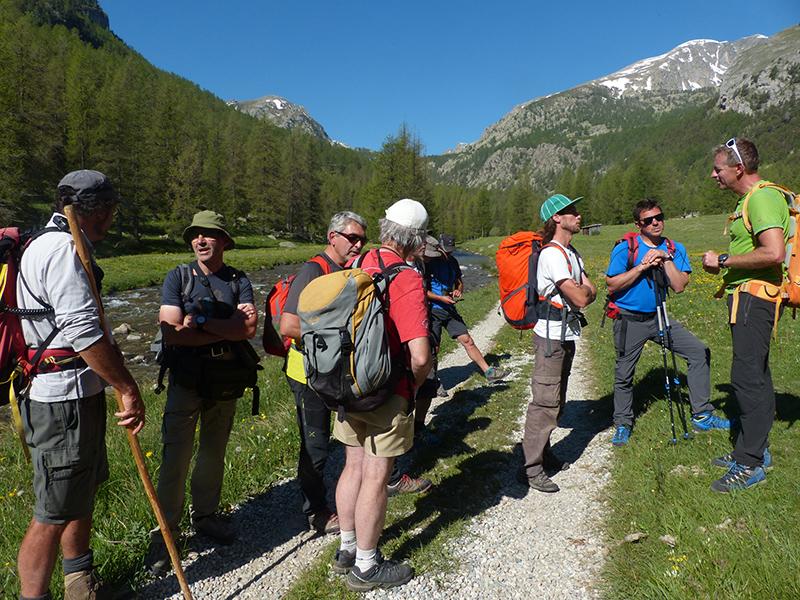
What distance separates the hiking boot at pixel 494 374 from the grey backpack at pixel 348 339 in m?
6.08

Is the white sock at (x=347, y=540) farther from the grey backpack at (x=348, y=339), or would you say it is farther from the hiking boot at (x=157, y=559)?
the hiking boot at (x=157, y=559)

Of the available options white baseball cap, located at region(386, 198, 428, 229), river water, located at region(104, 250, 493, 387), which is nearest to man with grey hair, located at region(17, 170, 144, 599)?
white baseball cap, located at region(386, 198, 428, 229)

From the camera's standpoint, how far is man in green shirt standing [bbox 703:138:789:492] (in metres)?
4.05

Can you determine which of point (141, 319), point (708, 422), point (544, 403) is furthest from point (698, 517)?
point (141, 319)

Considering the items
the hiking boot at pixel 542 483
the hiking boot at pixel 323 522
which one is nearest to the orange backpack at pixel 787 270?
the hiking boot at pixel 542 483

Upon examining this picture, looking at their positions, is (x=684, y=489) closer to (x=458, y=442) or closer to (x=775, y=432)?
(x=775, y=432)

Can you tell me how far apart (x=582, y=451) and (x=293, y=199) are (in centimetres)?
7222

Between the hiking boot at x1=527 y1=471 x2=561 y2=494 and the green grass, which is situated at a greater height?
the green grass

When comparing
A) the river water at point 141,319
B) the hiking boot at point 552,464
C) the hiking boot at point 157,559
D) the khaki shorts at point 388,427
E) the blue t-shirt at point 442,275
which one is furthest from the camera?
the river water at point 141,319

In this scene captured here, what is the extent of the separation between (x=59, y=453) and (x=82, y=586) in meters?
1.07

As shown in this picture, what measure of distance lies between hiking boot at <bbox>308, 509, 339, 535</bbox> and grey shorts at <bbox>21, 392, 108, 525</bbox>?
6.46 feet

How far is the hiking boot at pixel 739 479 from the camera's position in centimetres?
408

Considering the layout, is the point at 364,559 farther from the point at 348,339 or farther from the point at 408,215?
the point at 408,215

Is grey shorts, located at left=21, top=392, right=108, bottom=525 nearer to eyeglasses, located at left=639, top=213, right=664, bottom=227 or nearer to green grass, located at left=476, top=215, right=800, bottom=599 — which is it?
green grass, located at left=476, top=215, right=800, bottom=599
